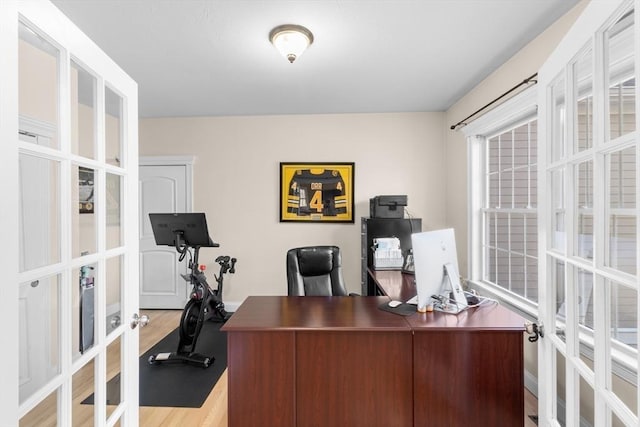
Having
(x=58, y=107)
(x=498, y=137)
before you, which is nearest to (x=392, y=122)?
(x=498, y=137)

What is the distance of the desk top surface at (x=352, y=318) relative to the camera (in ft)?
5.33

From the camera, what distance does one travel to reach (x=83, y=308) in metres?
1.00

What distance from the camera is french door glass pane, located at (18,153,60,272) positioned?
76cm

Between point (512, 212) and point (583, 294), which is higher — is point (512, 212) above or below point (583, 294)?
above

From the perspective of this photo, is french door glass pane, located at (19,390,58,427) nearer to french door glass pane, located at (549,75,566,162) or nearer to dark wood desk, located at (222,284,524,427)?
dark wood desk, located at (222,284,524,427)

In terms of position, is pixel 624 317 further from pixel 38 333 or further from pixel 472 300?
pixel 38 333

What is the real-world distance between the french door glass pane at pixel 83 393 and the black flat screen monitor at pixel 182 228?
5.60 feet

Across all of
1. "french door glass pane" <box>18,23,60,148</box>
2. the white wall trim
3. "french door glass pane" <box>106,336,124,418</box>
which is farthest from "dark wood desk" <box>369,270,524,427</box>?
the white wall trim

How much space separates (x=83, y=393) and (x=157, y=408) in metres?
1.41

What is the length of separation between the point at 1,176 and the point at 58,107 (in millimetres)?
305

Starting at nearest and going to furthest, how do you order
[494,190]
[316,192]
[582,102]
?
[582,102], [494,190], [316,192]

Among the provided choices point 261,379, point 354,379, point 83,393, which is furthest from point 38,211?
point 354,379

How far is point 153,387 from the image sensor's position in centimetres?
238

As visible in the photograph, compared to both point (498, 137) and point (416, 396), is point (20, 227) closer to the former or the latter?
point (416, 396)
